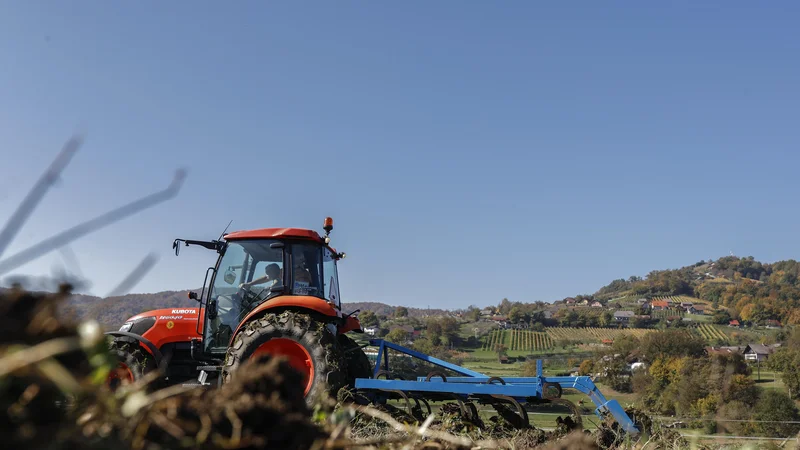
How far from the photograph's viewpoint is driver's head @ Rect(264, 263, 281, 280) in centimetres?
741

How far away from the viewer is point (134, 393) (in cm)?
114

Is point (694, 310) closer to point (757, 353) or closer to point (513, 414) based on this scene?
point (757, 353)

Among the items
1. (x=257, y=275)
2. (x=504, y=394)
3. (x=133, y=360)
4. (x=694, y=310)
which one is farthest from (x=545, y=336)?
(x=504, y=394)

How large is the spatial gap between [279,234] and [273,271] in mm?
471

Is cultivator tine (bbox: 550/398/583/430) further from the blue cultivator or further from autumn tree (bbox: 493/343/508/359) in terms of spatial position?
autumn tree (bbox: 493/343/508/359)

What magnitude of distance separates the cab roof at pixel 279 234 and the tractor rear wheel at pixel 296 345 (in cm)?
131

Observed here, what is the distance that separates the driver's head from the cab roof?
0.36m

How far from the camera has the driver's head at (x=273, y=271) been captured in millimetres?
7408

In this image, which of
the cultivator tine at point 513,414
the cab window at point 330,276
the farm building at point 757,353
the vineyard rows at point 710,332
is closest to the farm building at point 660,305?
the vineyard rows at point 710,332

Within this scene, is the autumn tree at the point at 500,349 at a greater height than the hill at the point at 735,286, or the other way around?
the hill at the point at 735,286

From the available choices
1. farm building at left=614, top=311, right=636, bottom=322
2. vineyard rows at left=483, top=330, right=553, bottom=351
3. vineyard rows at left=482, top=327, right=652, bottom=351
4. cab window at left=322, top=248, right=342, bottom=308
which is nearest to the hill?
farm building at left=614, top=311, right=636, bottom=322

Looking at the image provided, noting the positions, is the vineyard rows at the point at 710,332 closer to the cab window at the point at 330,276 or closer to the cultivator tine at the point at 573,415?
the cab window at the point at 330,276

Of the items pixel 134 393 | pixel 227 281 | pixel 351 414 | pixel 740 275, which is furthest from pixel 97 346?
pixel 740 275

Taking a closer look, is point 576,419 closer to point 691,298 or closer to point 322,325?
point 322,325
